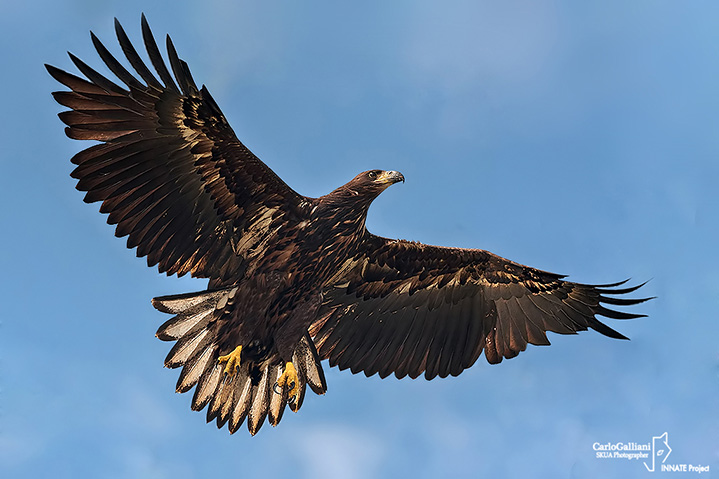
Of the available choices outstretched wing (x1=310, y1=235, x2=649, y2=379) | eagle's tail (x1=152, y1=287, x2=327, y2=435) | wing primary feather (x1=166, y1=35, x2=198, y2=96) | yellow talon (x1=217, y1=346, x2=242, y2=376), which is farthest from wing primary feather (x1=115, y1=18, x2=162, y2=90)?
outstretched wing (x1=310, y1=235, x2=649, y2=379)

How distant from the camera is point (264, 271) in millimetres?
7766

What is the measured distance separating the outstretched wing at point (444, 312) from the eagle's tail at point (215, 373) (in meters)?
0.75

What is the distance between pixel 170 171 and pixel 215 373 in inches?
78.6

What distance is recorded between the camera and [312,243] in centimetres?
780

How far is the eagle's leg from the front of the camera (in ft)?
25.7

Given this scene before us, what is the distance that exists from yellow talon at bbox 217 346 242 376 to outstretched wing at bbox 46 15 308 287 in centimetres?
68

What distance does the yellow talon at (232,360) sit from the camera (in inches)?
301

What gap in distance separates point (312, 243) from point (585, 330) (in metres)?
3.25

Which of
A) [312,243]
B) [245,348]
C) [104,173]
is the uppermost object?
[312,243]

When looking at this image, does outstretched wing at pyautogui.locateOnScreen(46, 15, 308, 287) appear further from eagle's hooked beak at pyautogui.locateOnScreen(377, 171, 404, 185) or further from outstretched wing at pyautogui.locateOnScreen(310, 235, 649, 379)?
outstretched wing at pyautogui.locateOnScreen(310, 235, 649, 379)

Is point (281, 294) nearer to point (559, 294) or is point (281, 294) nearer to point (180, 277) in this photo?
point (180, 277)

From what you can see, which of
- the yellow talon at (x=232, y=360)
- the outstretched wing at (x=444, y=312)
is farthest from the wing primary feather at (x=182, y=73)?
the outstretched wing at (x=444, y=312)

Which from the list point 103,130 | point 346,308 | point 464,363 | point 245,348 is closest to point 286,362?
point 245,348

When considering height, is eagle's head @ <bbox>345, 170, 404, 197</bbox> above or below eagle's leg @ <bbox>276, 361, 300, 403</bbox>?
above
